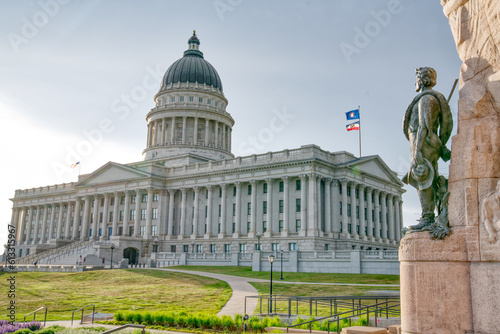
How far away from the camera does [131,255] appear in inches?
3150

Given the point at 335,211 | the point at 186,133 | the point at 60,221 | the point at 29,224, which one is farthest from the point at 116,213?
the point at 335,211

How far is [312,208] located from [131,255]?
34.0 m

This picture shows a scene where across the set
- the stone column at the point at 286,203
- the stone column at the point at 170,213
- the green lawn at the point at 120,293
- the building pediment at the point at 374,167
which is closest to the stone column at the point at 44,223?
the stone column at the point at 170,213

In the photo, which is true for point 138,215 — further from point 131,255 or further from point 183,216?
point 183,216

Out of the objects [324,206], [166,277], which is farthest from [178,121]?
[166,277]

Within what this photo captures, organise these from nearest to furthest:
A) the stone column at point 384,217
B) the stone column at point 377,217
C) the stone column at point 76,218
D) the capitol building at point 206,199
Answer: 1. the capitol building at point 206,199
2. the stone column at point 377,217
3. the stone column at point 384,217
4. the stone column at point 76,218

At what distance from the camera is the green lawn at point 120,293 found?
25.8 meters

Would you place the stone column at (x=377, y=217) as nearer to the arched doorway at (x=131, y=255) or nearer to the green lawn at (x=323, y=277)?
the green lawn at (x=323, y=277)

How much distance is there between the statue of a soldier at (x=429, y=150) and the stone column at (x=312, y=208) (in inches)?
2267

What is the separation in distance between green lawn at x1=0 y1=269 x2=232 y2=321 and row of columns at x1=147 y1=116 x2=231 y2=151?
5290 centimetres

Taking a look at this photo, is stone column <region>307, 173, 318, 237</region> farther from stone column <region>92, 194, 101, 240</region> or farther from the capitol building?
stone column <region>92, 194, 101, 240</region>

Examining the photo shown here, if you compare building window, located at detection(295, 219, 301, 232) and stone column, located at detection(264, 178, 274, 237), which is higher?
stone column, located at detection(264, 178, 274, 237)

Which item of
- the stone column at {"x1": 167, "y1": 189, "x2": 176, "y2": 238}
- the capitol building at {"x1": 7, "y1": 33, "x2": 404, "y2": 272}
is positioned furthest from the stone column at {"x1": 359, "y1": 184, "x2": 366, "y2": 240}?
the stone column at {"x1": 167, "y1": 189, "x2": 176, "y2": 238}

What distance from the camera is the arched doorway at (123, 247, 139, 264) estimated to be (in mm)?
78938
